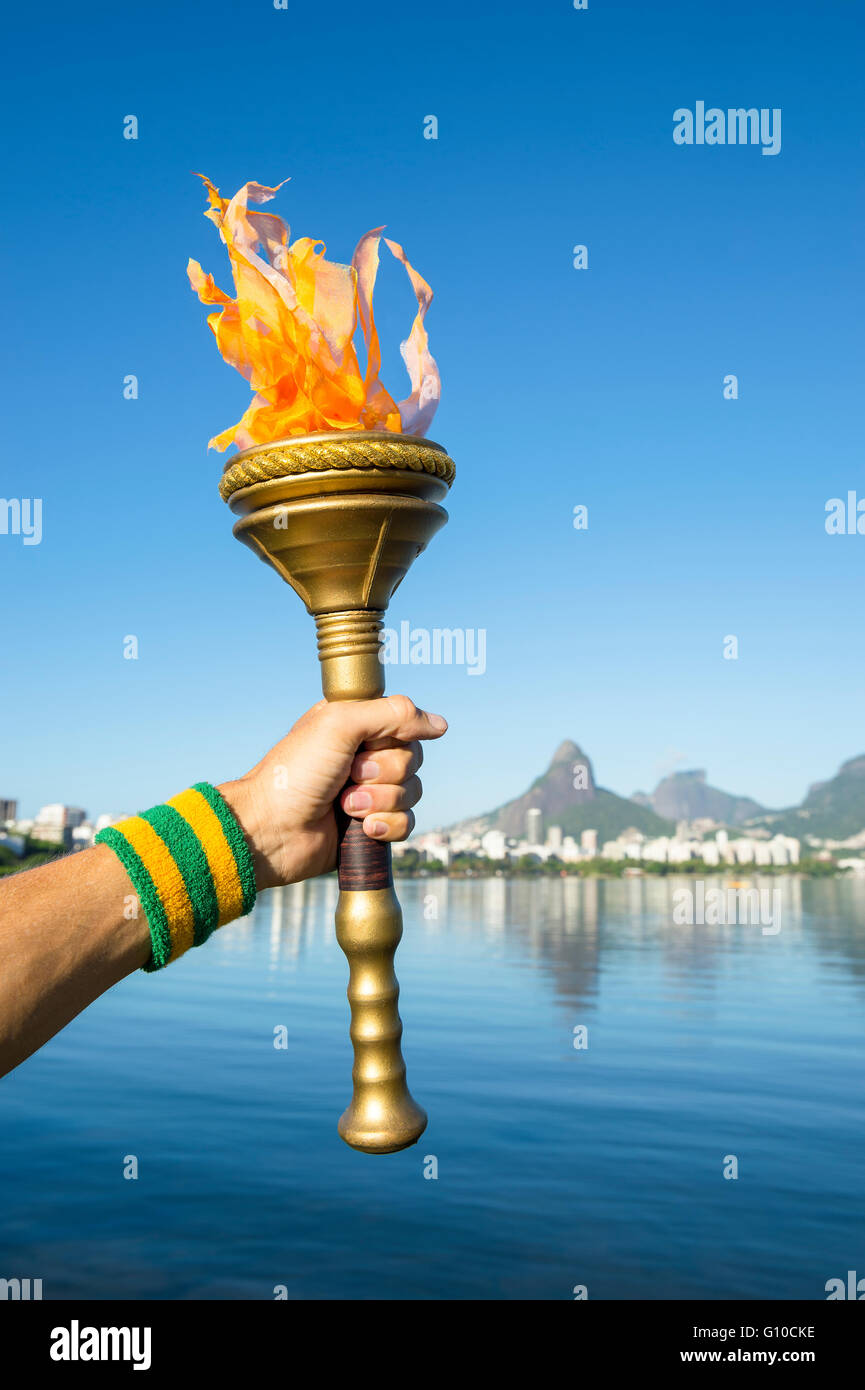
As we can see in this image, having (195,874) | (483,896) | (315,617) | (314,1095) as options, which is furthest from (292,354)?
(483,896)

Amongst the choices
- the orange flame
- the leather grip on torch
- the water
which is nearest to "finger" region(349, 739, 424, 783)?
the leather grip on torch

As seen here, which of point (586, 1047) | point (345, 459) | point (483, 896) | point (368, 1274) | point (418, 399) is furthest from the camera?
point (483, 896)

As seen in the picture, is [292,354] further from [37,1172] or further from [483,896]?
[483,896]

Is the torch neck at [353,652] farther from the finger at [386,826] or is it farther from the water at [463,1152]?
the water at [463,1152]

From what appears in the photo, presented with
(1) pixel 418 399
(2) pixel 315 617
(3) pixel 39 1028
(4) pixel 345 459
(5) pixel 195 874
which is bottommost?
(3) pixel 39 1028

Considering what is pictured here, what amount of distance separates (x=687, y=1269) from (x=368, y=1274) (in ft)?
11.8

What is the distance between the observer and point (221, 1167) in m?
15.3

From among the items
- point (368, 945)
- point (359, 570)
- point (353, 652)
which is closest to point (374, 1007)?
point (368, 945)

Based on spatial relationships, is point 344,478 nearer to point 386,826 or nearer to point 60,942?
point 386,826

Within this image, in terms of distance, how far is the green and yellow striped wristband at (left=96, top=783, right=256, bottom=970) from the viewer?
2199 mm

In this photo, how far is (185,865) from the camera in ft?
7.36

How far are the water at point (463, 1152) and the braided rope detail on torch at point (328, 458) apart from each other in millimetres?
11443

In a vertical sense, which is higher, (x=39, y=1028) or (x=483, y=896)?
(x=39, y=1028)

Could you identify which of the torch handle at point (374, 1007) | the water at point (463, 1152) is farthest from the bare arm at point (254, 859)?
the water at point (463, 1152)
